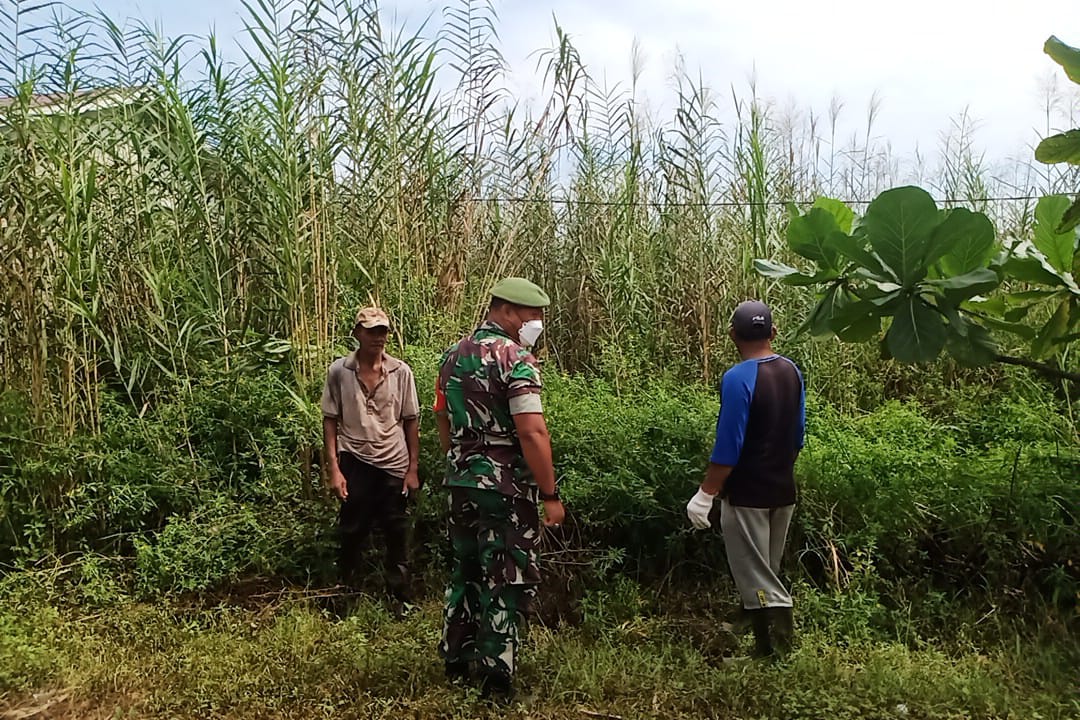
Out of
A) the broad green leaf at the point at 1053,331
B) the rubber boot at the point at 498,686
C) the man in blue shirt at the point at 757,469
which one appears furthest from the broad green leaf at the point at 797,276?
the rubber boot at the point at 498,686

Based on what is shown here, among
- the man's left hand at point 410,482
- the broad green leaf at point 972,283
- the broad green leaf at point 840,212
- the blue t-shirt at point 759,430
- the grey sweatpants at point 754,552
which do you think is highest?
the broad green leaf at point 840,212

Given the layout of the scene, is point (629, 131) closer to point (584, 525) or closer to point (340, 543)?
point (584, 525)

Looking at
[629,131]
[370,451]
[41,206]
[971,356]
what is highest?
[629,131]

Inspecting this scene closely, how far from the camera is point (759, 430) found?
3.10 meters

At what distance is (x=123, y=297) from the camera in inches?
182

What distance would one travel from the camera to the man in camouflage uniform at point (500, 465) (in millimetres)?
2865

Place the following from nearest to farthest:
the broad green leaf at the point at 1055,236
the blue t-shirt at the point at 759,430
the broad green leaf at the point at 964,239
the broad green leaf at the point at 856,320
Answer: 1. the broad green leaf at the point at 964,239
2. the broad green leaf at the point at 1055,236
3. the broad green leaf at the point at 856,320
4. the blue t-shirt at the point at 759,430

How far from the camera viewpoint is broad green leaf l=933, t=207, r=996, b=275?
7.42 ft

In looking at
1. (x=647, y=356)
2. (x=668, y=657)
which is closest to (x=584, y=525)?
(x=668, y=657)

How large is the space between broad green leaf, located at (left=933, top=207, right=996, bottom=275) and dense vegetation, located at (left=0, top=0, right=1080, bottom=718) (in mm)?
426

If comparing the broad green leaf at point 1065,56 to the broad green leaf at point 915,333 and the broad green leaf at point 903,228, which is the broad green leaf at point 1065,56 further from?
the broad green leaf at point 915,333

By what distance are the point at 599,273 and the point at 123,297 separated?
2873 mm

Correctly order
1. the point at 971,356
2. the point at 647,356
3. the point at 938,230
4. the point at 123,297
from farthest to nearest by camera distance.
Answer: the point at 647,356, the point at 123,297, the point at 971,356, the point at 938,230

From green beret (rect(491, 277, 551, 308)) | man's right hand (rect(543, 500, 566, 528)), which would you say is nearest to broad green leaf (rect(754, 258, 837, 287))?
green beret (rect(491, 277, 551, 308))
